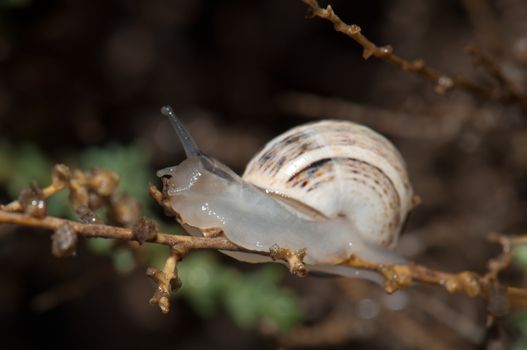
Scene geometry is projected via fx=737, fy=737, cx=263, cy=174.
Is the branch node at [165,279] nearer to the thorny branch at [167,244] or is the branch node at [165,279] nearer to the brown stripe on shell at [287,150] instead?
the thorny branch at [167,244]

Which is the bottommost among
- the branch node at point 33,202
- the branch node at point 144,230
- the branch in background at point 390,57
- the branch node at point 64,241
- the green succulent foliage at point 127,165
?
the branch node at point 64,241

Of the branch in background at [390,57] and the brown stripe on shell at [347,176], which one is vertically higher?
the branch in background at [390,57]

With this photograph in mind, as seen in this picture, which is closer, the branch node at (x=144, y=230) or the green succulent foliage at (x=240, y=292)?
the branch node at (x=144, y=230)

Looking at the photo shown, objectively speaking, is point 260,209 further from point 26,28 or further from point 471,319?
point 26,28

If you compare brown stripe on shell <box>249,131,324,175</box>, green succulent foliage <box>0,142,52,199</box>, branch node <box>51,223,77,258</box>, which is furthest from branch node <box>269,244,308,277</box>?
green succulent foliage <box>0,142,52,199</box>

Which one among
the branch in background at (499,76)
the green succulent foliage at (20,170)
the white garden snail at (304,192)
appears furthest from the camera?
the green succulent foliage at (20,170)

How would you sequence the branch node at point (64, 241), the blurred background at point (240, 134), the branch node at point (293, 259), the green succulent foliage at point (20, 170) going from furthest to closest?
the green succulent foliage at point (20, 170) < the blurred background at point (240, 134) < the branch node at point (293, 259) < the branch node at point (64, 241)

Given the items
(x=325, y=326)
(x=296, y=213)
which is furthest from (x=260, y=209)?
(x=325, y=326)

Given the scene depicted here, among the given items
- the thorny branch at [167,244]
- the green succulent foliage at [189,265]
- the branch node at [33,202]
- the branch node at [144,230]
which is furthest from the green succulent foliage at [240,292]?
the branch node at [33,202]
